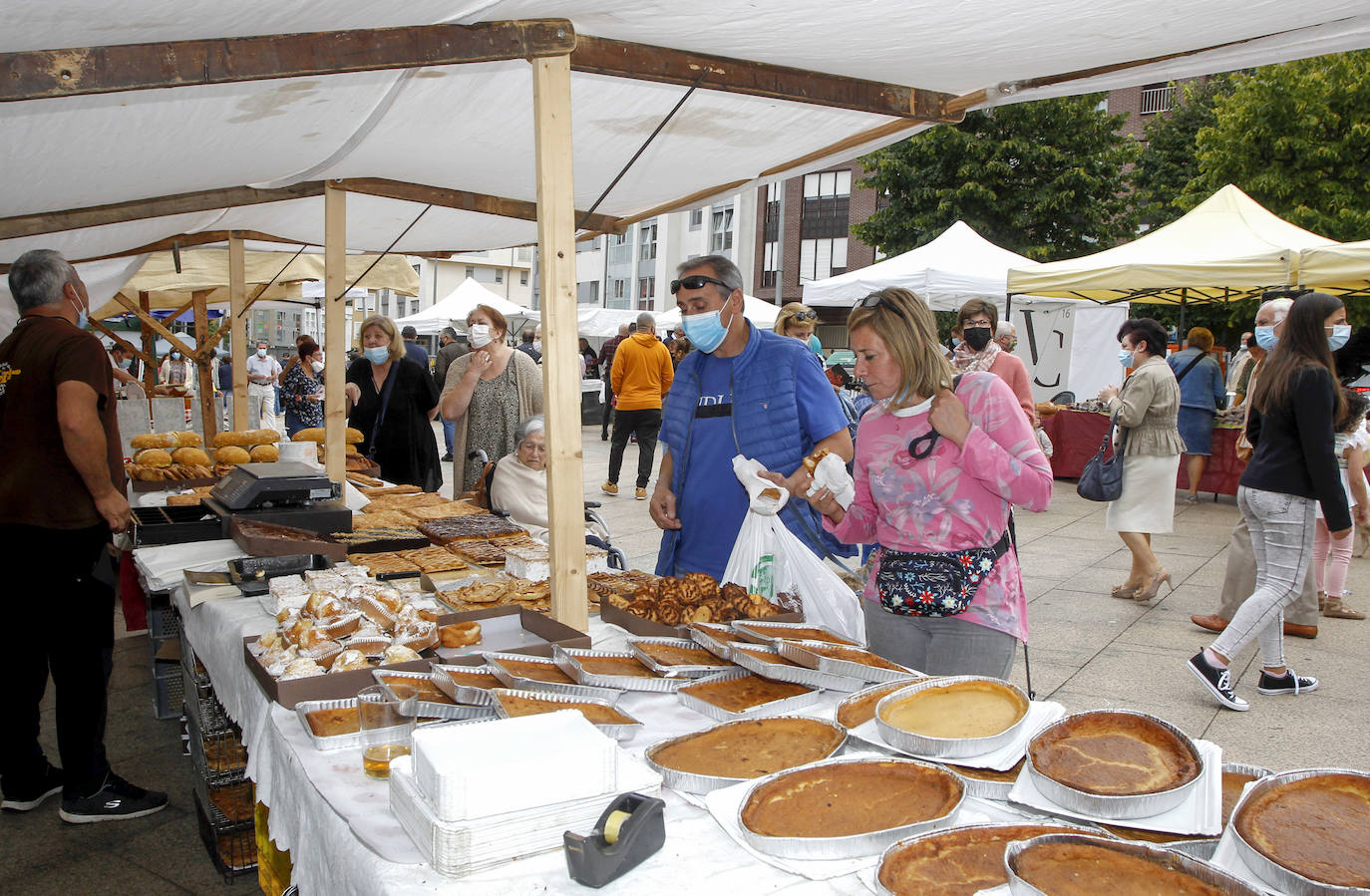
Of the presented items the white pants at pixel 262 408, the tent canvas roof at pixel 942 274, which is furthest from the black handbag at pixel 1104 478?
the white pants at pixel 262 408

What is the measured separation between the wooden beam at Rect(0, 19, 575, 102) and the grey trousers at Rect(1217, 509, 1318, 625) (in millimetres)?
5401

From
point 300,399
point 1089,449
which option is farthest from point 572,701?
point 1089,449

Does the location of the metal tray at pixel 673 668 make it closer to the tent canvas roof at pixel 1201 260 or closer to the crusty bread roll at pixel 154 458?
the crusty bread roll at pixel 154 458

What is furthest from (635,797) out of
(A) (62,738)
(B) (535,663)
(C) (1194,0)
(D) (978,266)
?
(D) (978,266)

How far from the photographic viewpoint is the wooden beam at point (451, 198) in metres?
4.70

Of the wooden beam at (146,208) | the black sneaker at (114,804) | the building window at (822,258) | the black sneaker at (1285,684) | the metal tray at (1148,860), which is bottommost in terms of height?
the black sneaker at (114,804)

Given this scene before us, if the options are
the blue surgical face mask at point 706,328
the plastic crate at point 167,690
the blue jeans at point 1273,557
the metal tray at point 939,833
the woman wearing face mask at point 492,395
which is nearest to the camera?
the metal tray at point 939,833

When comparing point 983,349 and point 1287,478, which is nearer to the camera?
point 1287,478

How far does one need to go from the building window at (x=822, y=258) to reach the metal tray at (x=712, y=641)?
39.3 meters

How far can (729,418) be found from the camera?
11.8 feet

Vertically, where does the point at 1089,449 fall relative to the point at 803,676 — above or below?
below

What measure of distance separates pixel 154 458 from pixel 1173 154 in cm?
3020

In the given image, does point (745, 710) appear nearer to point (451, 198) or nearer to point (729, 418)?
point (729, 418)

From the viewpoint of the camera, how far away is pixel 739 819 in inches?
61.3
